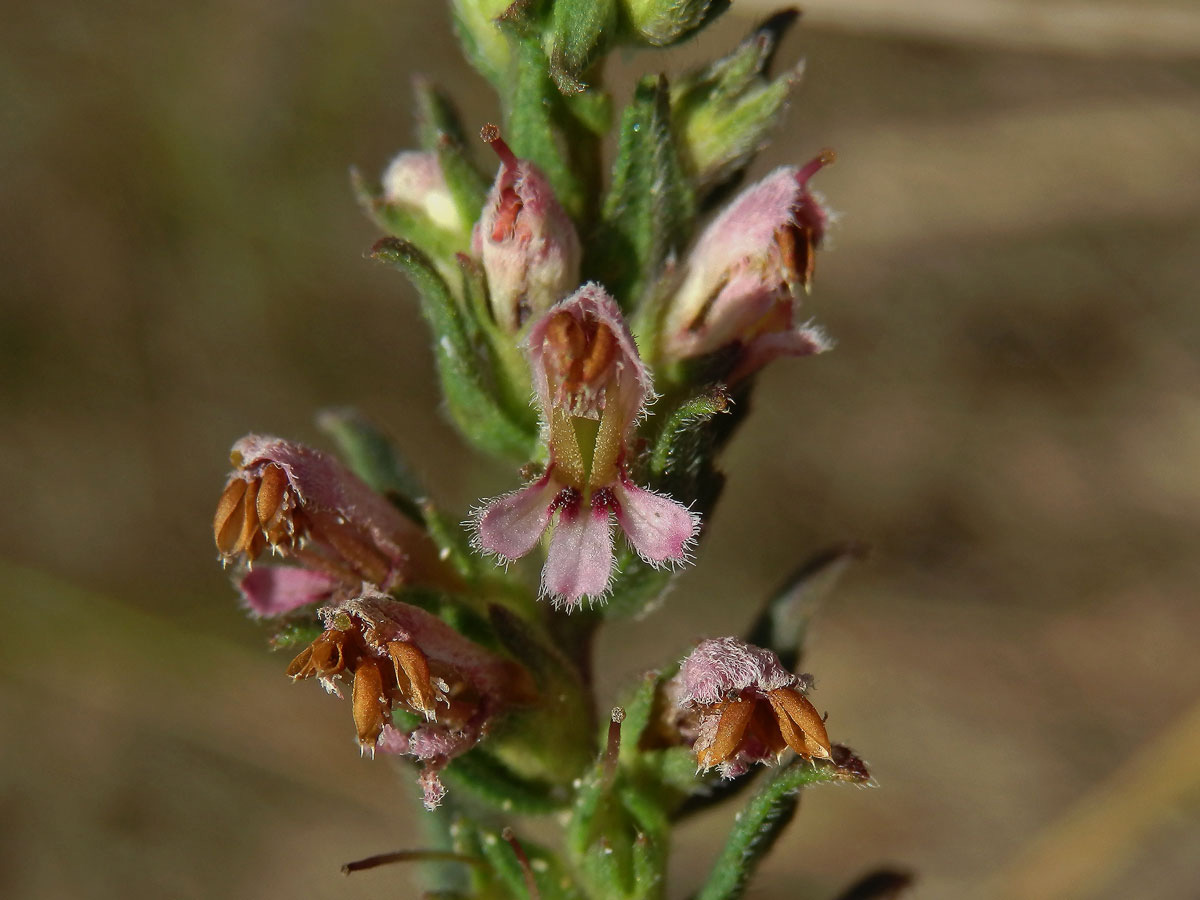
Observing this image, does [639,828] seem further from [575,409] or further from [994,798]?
[994,798]

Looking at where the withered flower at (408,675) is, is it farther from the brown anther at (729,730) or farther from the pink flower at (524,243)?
the pink flower at (524,243)

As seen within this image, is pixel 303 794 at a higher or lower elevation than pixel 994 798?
lower

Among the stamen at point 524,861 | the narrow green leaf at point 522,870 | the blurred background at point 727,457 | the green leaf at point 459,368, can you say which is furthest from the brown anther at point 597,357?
the blurred background at point 727,457

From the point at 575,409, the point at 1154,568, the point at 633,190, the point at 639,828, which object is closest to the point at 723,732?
the point at 639,828

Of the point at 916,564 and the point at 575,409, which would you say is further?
Result: the point at 916,564

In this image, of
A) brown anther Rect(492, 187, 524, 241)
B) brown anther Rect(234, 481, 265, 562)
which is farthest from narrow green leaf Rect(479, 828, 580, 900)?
brown anther Rect(492, 187, 524, 241)

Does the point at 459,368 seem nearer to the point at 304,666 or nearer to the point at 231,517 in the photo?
the point at 231,517
